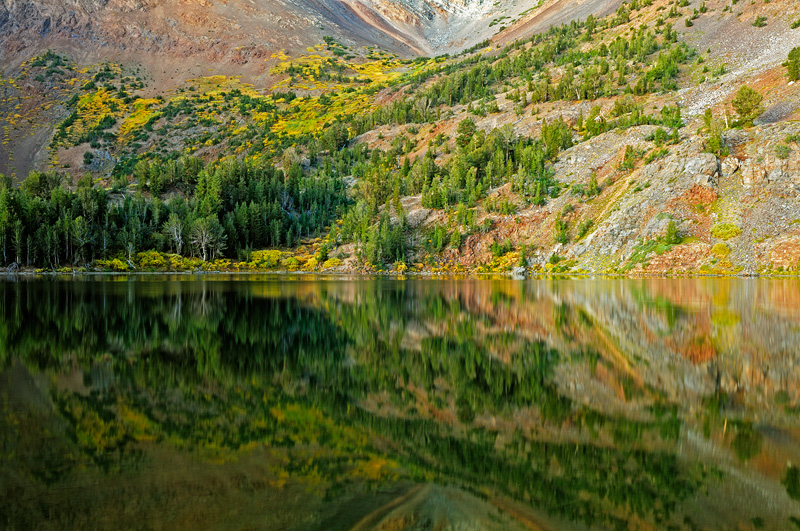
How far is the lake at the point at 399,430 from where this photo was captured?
699cm

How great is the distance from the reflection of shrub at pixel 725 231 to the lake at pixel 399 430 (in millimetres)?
60578

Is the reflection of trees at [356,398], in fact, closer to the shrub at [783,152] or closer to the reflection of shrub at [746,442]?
the reflection of shrub at [746,442]

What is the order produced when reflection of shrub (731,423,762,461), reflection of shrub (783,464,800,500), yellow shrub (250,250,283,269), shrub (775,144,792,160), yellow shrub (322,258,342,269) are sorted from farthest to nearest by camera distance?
1. yellow shrub (250,250,283,269)
2. yellow shrub (322,258,342,269)
3. shrub (775,144,792,160)
4. reflection of shrub (731,423,762,461)
5. reflection of shrub (783,464,800,500)

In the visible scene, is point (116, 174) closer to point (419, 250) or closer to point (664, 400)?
point (419, 250)

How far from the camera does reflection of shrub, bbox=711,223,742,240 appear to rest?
2899 inches

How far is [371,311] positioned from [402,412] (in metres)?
19.7

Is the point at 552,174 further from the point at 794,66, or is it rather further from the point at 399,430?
the point at 399,430

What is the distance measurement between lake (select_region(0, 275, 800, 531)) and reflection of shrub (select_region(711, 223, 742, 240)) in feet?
199

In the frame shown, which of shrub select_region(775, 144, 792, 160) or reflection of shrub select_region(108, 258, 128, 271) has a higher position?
shrub select_region(775, 144, 792, 160)

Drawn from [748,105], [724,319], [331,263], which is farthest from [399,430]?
[748,105]

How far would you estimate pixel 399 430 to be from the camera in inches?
395

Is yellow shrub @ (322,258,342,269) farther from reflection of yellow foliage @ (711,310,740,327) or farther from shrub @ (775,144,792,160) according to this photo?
reflection of yellow foliage @ (711,310,740,327)

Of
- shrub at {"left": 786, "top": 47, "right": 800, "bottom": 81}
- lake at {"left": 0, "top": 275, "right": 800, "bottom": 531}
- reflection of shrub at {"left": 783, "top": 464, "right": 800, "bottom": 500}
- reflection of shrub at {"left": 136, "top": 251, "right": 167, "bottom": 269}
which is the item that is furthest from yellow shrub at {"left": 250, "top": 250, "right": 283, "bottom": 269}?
reflection of shrub at {"left": 783, "top": 464, "right": 800, "bottom": 500}

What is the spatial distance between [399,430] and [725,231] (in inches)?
3120
